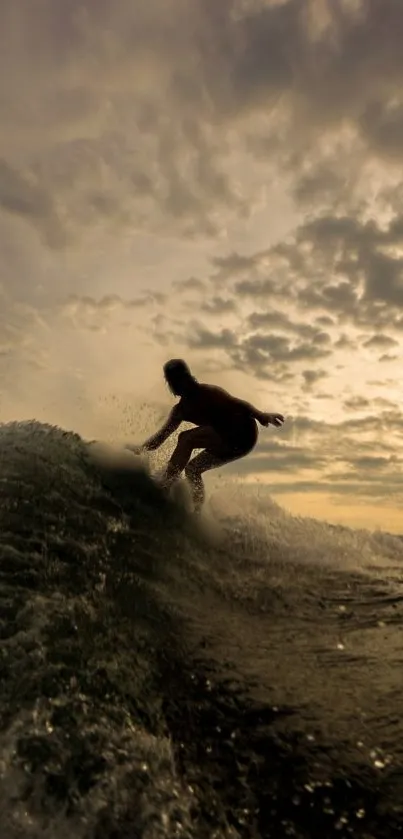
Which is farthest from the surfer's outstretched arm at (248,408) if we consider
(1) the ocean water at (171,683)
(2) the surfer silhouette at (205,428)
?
(1) the ocean water at (171,683)

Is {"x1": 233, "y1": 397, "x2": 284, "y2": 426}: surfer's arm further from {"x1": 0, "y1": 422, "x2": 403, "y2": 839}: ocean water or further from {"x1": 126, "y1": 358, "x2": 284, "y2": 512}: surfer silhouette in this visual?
{"x1": 0, "y1": 422, "x2": 403, "y2": 839}: ocean water

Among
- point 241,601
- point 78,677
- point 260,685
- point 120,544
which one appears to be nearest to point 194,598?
point 241,601

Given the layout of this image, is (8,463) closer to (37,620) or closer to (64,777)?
(37,620)

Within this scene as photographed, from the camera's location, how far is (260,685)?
446 centimetres

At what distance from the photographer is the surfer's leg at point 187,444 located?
323 inches

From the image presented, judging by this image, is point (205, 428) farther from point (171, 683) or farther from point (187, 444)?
point (171, 683)

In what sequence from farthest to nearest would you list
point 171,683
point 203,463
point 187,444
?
point 203,463 → point 187,444 → point 171,683

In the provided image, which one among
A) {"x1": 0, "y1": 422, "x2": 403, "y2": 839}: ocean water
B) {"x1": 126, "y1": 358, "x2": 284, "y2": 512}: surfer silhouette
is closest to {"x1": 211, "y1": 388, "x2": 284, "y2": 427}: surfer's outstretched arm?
{"x1": 126, "y1": 358, "x2": 284, "y2": 512}: surfer silhouette

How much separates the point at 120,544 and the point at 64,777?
11.0 feet

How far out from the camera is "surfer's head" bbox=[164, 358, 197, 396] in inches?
304

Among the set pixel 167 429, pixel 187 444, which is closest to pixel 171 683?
pixel 187 444

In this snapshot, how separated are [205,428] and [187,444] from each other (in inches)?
13.2

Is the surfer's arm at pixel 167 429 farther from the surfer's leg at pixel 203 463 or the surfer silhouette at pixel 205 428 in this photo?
the surfer's leg at pixel 203 463

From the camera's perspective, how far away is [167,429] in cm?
822
